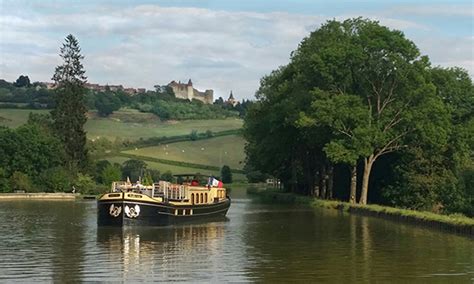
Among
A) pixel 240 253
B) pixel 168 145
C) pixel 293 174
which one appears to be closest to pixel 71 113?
pixel 293 174

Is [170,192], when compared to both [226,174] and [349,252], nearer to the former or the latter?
[349,252]

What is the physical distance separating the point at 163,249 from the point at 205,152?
140375 mm

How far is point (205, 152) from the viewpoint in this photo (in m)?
176

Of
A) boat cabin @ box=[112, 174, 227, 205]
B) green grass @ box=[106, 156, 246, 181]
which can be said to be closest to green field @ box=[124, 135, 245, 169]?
green grass @ box=[106, 156, 246, 181]

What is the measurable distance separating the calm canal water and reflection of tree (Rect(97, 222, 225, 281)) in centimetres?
4

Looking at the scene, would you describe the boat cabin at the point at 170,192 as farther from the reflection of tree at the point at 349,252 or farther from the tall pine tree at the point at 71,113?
the tall pine tree at the point at 71,113

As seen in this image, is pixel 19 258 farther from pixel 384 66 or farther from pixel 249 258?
pixel 384 66

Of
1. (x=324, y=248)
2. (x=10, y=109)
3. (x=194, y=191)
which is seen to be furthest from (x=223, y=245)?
(x=10, y=109)

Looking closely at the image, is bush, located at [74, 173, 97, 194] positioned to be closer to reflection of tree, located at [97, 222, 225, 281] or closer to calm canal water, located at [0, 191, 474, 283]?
calm canal water, located at [0, 191, 474, 283]

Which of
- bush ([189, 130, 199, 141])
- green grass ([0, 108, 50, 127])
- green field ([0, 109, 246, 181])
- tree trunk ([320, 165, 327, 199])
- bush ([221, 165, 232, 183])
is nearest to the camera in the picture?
tree trunk ([320, 165, 327, 199])

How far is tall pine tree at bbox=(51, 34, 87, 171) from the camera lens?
117 meters

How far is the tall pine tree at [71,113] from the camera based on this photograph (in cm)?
11712

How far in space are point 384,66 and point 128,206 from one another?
26.3 metres

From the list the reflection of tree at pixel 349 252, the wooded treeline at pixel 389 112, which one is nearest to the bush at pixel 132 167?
the wooded treeline at pixel 389 112
